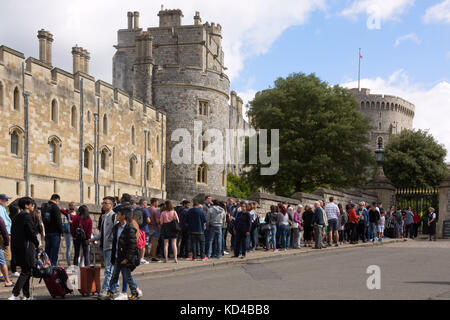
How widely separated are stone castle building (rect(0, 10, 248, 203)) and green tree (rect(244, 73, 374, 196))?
17.6 ft

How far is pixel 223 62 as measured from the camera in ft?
212

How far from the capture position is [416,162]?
5284 centimetres

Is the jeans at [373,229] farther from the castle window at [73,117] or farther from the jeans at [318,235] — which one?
the castle window at [73,117]

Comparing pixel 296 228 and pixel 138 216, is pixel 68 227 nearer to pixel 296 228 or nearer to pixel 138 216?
pixel 138 216

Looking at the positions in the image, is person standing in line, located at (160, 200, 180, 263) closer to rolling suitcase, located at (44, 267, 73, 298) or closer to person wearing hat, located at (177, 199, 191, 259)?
person wearing hat, located at (177, 199, 191, 259)

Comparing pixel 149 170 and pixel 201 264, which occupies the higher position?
pixel 149 170

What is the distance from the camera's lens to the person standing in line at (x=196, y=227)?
14.9 metres

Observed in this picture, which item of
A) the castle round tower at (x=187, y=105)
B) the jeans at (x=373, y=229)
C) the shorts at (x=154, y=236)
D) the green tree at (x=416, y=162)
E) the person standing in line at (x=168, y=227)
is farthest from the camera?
the green tree at (x=416, y=162)

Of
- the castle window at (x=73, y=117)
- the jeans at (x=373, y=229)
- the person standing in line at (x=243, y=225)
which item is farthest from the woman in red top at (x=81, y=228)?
the castle window at (x=73, y=117)

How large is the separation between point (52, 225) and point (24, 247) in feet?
9.67

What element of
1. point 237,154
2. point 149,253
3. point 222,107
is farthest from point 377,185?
point 237,154

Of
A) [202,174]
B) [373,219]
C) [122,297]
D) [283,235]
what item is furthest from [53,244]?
[202,174]

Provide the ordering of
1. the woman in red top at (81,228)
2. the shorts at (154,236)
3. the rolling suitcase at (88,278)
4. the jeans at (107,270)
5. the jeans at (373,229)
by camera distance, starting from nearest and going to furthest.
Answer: the jeans at (107,270)
the rolling suitcase at (88,278)
the woman in red top at (81,228)
the shorts at (154,236)
the jeans at (373,229)

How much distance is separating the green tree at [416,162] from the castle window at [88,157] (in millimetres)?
28085
